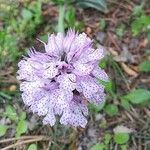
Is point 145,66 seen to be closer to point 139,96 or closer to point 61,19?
point 139,96

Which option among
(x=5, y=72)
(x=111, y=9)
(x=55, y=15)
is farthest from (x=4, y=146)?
(x=111, y=9)

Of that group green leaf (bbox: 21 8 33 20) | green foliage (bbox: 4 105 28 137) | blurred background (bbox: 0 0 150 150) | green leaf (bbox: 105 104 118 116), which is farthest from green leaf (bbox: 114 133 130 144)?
green leaf (bbox: 21 8 33 20)

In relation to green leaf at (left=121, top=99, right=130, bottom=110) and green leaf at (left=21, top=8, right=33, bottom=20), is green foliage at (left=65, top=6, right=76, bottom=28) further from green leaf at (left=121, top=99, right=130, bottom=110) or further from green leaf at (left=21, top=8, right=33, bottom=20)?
green leaf at (left=121, top=99, right=130, bottom=110)

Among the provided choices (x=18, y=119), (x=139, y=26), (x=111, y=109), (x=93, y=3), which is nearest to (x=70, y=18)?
(x=93, y=3)

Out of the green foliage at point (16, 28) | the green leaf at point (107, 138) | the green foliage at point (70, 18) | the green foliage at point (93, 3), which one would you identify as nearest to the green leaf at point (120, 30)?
the green foliage at point (93, 3)

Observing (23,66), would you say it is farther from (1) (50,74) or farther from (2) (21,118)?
(2) (21,118)

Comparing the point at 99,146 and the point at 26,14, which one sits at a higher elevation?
the point at 26,14
